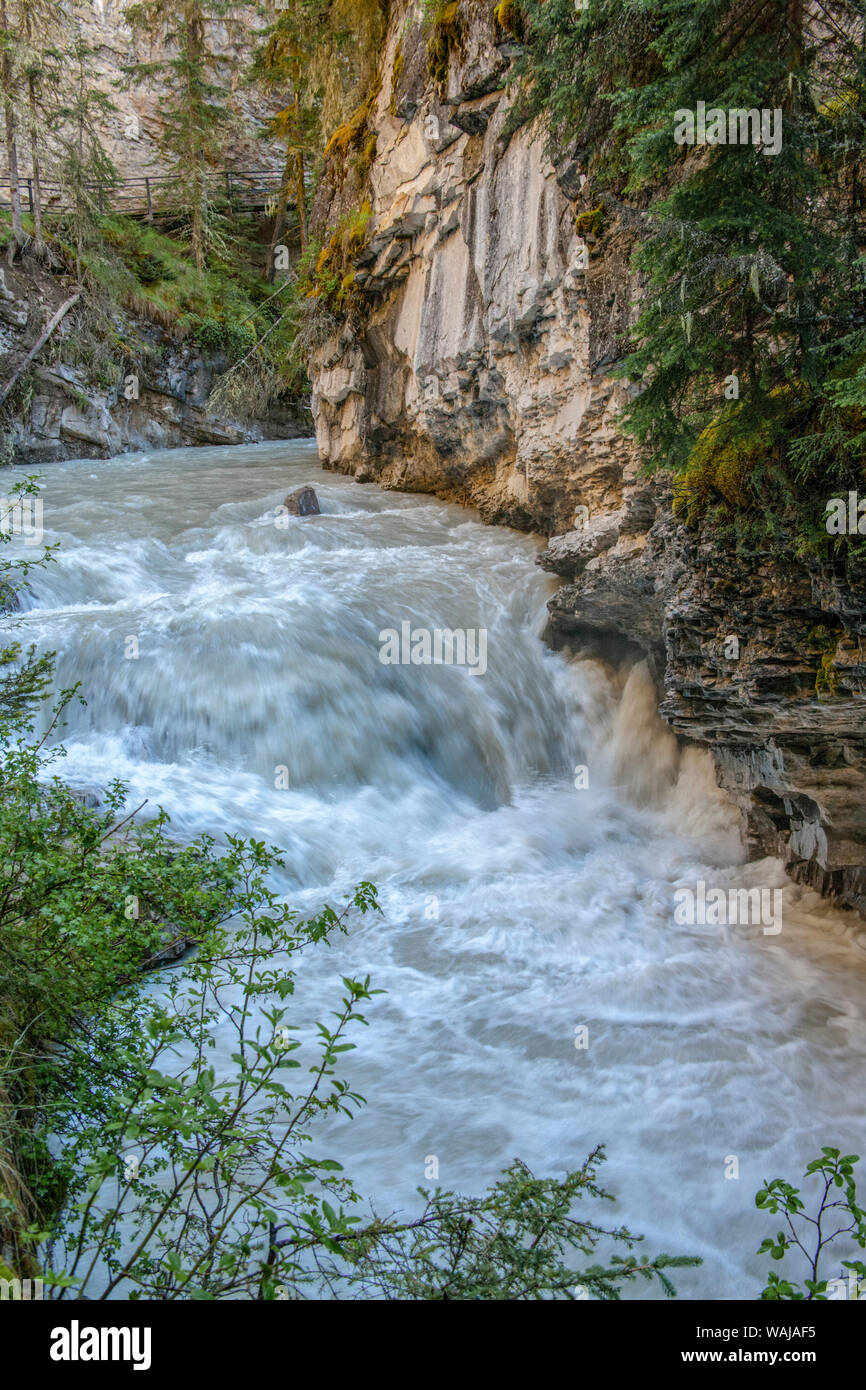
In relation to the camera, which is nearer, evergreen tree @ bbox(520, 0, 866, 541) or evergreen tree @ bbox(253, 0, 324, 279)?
evergreen tree @ bbox(520, 0, 866, 541)

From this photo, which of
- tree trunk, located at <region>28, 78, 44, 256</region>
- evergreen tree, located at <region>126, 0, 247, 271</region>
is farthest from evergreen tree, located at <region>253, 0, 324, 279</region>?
tree trunk, located at <region>28, 78, 44, 256</region>

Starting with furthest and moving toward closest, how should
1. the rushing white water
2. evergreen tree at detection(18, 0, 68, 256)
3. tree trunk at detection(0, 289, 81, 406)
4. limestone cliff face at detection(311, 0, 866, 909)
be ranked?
tree trunk at detection(0, 289, 81, 406) → evergreen tree at detection(18, 0, 68, 256) → limestone cliff face at detection(311, 0, 866, 909) → the rushing white water

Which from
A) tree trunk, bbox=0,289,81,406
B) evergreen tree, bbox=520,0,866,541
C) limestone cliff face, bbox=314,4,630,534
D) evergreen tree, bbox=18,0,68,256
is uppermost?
evergreen tree, bbox=18,0,68,256

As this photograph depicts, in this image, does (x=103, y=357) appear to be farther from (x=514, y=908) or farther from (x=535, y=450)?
(x=514, y=908)

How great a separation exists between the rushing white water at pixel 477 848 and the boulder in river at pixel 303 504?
2.04ft

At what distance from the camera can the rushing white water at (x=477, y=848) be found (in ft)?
15.7

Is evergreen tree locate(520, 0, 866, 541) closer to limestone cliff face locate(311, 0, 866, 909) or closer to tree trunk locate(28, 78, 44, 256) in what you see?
limestone cliff face locate(311, 0, 866, 909)

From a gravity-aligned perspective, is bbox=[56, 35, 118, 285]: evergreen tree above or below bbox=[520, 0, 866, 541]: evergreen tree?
above

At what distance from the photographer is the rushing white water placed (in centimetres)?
478

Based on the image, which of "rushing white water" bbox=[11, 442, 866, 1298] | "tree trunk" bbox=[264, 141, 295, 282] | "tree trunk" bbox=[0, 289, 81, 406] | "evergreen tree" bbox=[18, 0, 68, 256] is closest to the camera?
"rushing white water" bbox=[11, 442, 866, 1298]

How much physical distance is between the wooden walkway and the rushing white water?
14.0 metres

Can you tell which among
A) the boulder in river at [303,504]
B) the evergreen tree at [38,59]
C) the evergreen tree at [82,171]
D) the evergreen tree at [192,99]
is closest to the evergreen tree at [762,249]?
the boulder in river at [303,504]

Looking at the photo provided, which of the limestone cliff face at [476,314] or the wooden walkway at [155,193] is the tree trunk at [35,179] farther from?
the limestone cliff face at [476,314]

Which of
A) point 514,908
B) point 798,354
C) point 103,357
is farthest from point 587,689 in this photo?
point 103,357
